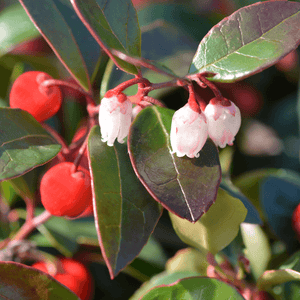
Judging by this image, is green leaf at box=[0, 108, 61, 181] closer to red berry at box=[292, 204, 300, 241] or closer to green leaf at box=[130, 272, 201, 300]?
green leaf at box=[130, 272, 201, 300]

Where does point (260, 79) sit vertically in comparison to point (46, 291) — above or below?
below

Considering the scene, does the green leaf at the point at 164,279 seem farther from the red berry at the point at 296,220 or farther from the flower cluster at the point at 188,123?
the flower cluster at the point at 188,123

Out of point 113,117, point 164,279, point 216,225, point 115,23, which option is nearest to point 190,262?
point 164,279

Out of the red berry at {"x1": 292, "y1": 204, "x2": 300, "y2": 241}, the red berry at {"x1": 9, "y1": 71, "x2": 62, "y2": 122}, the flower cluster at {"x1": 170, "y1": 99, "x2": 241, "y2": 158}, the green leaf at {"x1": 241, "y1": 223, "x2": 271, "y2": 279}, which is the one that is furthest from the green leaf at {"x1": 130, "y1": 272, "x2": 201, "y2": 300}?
the red berry at {"x1": 9, "y1": 71, "x2": 62, "y2": 122}

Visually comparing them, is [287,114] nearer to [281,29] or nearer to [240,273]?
[240,273]

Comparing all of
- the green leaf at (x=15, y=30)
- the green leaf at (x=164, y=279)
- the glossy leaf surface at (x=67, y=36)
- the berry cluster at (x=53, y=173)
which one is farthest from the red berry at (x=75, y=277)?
the green leaf at (x=15, y=30)

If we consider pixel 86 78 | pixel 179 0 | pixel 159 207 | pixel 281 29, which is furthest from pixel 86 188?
pixel 179 0
